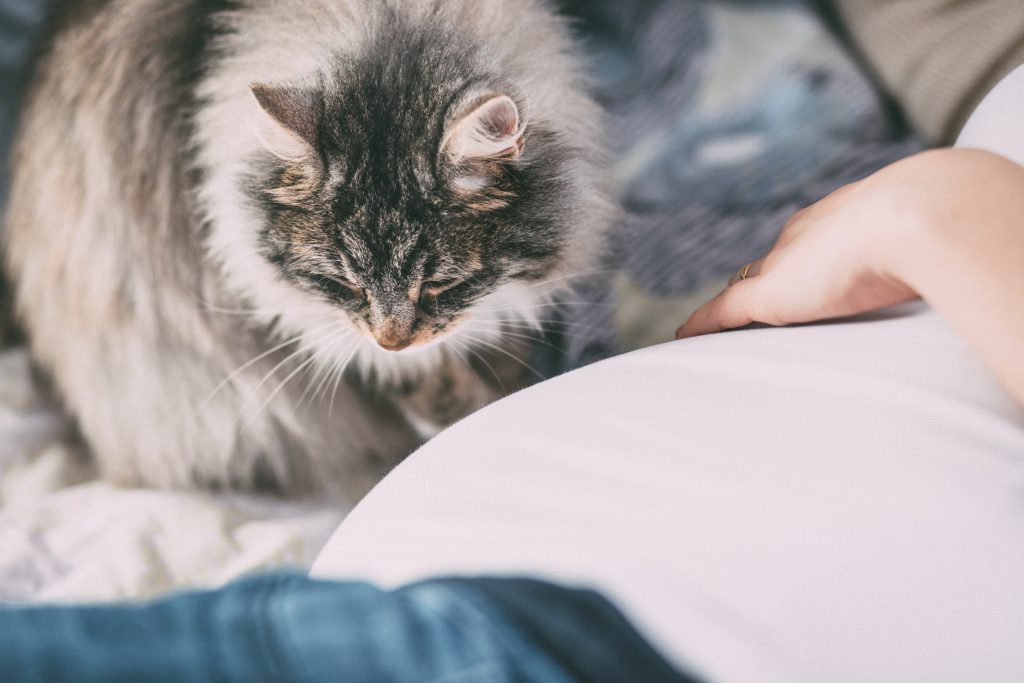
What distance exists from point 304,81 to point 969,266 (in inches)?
28.0

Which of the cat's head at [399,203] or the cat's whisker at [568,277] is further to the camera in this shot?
the cat's whisker at [568,277]

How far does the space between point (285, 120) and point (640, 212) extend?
2.02ft

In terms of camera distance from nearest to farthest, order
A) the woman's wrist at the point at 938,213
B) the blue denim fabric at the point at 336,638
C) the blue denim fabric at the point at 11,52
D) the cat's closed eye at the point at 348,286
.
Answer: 1. the blue denim fabric at the point at 336,638
2. the woman's wrist at the point at 938,213
3. the cat's closed eye at the point at 348,286
4. the blue denim fabric at the point at 11,52

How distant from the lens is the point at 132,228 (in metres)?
0.94

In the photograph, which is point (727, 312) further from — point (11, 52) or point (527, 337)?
point (11, 52)

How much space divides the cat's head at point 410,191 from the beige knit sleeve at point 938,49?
59 centimetres

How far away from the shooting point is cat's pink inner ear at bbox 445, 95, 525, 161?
0.72 metres

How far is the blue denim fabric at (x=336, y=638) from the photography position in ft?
1.69

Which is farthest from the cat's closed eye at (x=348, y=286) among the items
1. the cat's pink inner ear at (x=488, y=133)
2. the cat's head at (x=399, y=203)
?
the cat's pink inner ear at (x=488, y=133)

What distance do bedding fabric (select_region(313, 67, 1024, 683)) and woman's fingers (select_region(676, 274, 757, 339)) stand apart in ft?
0.24

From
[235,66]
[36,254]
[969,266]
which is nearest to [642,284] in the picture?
[969,266]

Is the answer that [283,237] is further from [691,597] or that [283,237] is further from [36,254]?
[691,597]

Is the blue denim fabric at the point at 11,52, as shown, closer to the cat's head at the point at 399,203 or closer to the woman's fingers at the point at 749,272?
the cat's head at the point at 399,203

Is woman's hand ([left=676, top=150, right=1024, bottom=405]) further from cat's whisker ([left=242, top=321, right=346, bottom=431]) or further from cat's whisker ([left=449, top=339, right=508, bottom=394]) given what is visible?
cat's whisker ([left=242, top=321, right=346, bottom=431])
